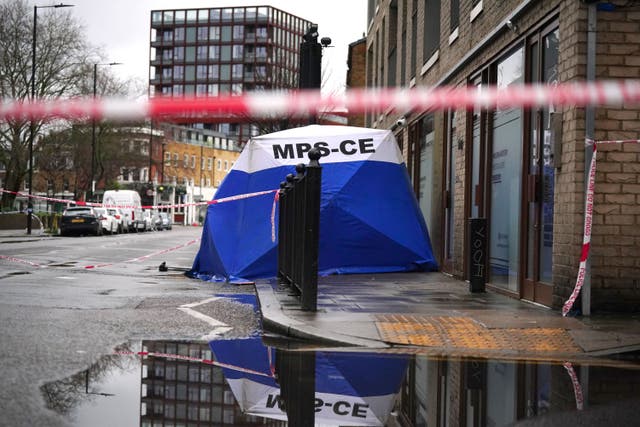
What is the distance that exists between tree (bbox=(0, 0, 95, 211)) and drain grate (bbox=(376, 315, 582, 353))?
41096mm

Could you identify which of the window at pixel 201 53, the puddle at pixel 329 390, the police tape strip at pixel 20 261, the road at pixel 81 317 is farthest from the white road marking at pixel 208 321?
the window at pixel 201 53

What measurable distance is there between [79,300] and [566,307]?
581 cm

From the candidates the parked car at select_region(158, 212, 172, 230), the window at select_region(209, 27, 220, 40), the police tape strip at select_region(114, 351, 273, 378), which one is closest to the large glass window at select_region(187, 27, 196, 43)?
the window at select_region(209, 27, 220, 40)

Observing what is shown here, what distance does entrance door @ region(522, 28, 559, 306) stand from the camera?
33.8 ft

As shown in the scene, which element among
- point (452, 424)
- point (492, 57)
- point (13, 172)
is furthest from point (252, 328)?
point (13, 172)

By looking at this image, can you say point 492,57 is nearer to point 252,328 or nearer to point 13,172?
point 252,328

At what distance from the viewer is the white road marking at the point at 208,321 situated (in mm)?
8041

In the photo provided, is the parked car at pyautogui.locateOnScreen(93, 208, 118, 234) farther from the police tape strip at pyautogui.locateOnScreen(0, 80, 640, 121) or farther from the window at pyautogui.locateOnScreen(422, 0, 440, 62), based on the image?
the police tape strip at pyautogui.locateOnScreen(0, 80, 640, 121)

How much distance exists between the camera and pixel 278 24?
126 meters

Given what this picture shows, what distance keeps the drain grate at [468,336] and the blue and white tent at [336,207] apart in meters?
6.49

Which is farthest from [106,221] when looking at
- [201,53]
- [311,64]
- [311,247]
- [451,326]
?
[201,53]

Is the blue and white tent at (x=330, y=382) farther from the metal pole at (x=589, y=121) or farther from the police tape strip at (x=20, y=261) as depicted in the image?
the police tape strip at (x=20, y=261)

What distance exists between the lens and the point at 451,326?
818cm

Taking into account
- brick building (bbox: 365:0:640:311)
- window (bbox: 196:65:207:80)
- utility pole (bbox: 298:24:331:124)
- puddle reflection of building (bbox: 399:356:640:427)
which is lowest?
puddle reflection of building (bbox: 399:356:640:427)
